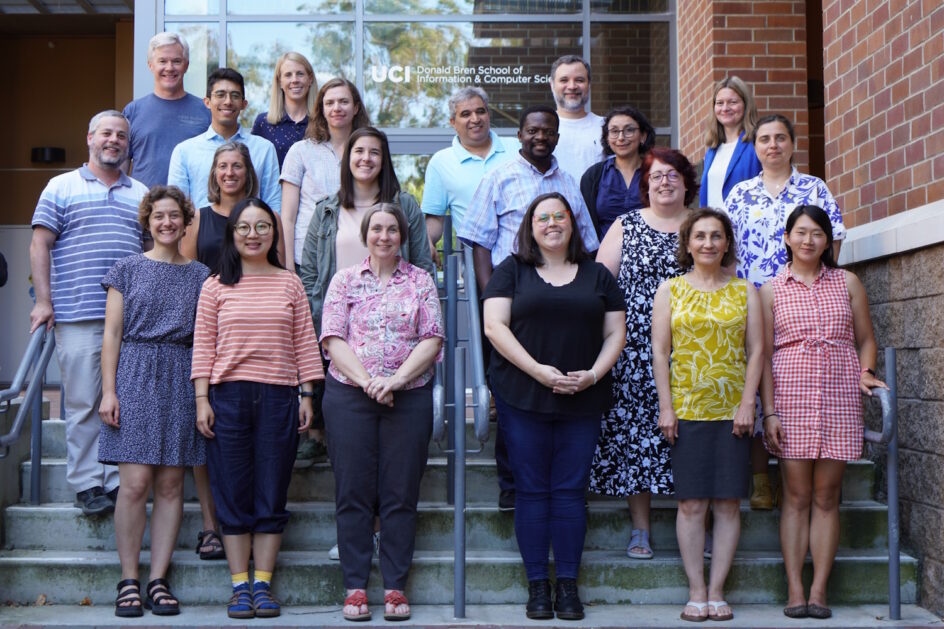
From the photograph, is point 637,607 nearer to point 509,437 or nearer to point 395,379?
point 509,437

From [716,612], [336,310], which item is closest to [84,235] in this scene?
[336,310]

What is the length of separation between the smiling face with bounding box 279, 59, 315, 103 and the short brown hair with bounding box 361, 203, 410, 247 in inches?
52.0

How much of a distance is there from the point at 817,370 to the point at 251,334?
2487mm

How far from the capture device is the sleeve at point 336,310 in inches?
192

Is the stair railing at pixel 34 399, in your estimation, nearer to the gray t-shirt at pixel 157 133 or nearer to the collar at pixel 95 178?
the collar at pixel 95 178

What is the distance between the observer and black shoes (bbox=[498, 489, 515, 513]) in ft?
17.5

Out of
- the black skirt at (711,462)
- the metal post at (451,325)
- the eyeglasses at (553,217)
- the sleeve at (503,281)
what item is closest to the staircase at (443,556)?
the metal post at (451,325)

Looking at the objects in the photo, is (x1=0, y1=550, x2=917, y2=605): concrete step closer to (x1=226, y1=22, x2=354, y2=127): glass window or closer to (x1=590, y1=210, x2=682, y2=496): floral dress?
(x1=590, y1=210, x2=682, y2=496): floral dress

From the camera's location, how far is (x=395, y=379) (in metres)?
4.79

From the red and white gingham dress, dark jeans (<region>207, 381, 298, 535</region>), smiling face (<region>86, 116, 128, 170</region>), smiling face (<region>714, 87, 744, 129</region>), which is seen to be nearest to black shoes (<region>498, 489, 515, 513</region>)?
dark jeans (<region>207, 381, 298, 535</region>)

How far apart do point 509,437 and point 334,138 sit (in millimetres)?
1884

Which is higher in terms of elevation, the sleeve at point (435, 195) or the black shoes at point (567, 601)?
the sleeve at point (435, 195)

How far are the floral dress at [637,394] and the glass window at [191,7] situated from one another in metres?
5.28

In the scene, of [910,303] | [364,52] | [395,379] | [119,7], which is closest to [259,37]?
[364,52]
